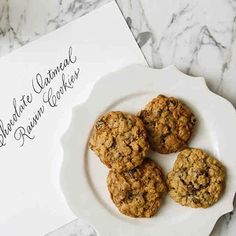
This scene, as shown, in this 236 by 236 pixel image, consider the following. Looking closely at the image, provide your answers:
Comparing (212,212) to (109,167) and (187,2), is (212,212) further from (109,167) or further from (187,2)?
(187,2)

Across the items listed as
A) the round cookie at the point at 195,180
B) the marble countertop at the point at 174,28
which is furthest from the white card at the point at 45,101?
the round cookie at the point at 195,180

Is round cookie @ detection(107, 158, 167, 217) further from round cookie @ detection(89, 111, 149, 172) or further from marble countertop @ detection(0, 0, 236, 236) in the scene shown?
marble countertop @ detection(0, 0, 236, 236)

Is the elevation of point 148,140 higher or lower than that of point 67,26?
lower

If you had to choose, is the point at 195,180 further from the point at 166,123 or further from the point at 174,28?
the point at 174,28

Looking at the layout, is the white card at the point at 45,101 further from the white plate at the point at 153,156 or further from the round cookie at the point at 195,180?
the round cookie at the point at 195,180

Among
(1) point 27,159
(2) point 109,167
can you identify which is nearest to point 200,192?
(2) point 109,167
